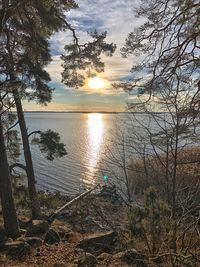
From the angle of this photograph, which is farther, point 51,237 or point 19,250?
point 51,237

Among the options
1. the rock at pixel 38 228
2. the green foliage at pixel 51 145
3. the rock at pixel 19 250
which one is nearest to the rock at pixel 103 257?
the rock at pixel 19 250

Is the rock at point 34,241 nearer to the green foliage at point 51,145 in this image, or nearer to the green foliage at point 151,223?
the green foliage at point 151,223

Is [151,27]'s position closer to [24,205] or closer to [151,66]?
[151,66]

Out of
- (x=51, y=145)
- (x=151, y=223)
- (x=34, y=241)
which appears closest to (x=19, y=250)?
(x=34, y=241)

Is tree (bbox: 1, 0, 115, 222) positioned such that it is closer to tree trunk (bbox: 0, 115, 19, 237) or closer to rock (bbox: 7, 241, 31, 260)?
tree trunk (bbox: 0, 115, 19, 237)

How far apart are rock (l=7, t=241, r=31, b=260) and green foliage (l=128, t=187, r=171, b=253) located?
7.99 ft

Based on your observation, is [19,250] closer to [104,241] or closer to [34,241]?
[34,241]

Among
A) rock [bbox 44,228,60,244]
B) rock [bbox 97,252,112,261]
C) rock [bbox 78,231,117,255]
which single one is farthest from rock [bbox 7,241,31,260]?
rock [bbox 97,252,112,261]

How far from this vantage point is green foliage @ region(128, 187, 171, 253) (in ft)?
25.2

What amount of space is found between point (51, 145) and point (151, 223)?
21.4 feet

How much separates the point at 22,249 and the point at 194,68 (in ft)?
18.1

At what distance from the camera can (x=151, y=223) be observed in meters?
7.75

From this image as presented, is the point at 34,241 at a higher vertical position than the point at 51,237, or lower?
higher

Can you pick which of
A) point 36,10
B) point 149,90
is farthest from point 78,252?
point 36,10
